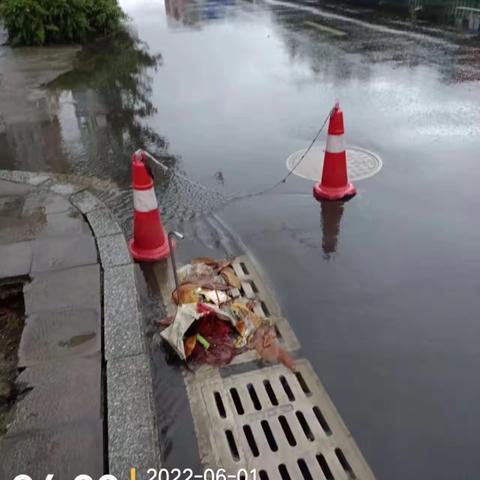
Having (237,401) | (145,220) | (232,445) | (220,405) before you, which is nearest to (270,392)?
(237,401)

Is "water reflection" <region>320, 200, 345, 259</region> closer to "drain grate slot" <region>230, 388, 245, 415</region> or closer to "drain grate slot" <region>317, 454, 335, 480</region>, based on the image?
"drain grate slot" <region>230, 388, 245, 415</region>

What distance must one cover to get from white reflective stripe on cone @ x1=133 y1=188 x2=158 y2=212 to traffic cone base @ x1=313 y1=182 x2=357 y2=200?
74.4 inches

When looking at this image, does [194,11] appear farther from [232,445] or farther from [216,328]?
[232,445]

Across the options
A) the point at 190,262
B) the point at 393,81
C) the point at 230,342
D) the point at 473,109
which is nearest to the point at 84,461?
the point at 230,342

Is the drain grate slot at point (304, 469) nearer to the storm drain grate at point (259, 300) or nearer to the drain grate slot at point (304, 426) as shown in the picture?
the drain grate slot at point (304, 426)

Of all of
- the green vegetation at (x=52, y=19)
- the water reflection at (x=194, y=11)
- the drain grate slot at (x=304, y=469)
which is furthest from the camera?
the water reflection at (x=194, y=11)

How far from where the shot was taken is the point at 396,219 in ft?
15.8

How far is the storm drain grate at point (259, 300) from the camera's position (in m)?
3.39

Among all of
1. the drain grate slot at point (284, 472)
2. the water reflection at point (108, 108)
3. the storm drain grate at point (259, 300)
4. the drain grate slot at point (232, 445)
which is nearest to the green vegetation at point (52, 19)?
the water reflection at point (108, 108)

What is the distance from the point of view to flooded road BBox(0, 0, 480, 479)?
304 cm

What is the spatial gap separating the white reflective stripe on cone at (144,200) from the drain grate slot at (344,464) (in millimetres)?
2377

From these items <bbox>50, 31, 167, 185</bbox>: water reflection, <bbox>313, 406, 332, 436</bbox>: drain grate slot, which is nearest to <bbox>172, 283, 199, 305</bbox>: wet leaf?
<bbox>313, 406, 332, 436</bbox>: drain grate slot

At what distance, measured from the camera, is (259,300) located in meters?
3.83

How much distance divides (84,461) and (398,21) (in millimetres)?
15110
